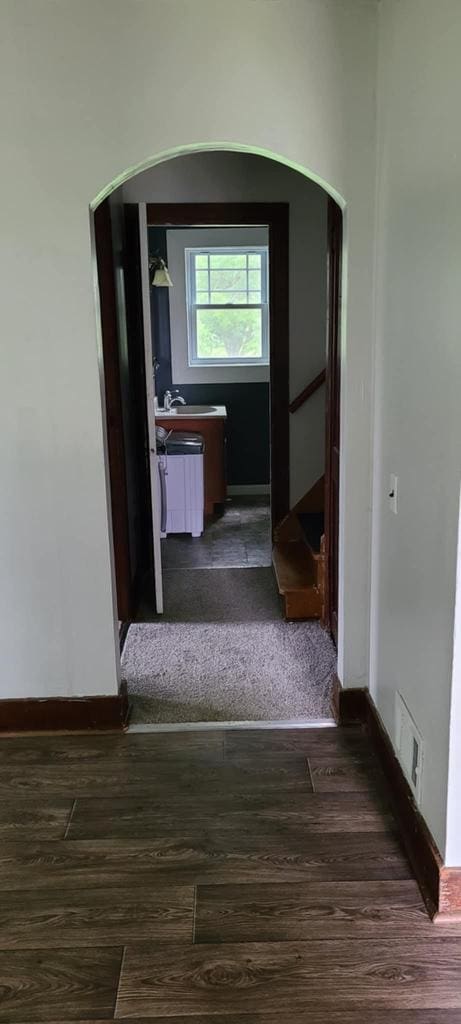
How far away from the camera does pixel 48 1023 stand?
5.53 feet

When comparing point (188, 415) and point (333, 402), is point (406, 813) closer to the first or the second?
point (333, 402)

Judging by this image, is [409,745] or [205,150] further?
[205,150]

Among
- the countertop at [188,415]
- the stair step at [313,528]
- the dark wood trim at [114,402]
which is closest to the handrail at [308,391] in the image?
the stair step at [313,528]

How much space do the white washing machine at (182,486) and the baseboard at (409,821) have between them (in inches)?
104

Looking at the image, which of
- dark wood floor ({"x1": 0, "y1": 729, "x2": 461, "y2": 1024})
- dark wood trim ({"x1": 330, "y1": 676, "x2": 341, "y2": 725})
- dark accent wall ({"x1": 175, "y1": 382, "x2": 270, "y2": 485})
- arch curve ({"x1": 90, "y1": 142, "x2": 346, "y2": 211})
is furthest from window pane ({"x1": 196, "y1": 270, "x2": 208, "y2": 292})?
dark wood floor ({"x1": 0, "y1": 729, "x2": 461, "y2": 1024})

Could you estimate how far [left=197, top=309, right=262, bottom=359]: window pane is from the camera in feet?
21.4

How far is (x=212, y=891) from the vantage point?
2037 mm

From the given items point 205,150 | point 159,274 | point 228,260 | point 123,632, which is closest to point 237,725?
point 123,632

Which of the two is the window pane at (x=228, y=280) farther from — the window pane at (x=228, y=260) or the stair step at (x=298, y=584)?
the stair step at (x=298, y=584)

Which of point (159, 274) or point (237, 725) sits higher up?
point (159, 274)

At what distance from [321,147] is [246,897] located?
7.23ft

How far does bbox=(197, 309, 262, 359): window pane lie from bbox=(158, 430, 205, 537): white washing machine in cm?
133

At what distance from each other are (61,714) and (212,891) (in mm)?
1011

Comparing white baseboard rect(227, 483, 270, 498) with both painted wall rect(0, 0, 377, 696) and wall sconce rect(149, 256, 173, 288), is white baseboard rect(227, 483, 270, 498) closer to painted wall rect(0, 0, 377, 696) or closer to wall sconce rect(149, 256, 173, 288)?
wall sconce rect(149, 256, 173, 288)
